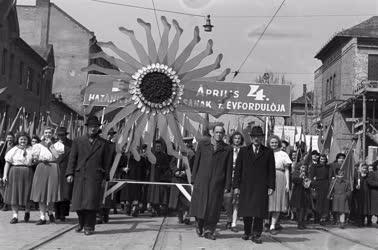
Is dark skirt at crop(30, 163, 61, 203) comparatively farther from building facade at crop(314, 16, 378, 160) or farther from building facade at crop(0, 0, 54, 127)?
building facade at crop(314, 16, 378, 160)

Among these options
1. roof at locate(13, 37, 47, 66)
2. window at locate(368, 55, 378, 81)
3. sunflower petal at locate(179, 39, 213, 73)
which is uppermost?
window at locate(368, 55, 378, 81)

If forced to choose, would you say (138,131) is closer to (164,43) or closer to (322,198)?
(164,43)

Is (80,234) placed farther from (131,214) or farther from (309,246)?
(131,214)

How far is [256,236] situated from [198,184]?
1.39 metres

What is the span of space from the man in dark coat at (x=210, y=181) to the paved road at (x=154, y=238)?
14.7 inches

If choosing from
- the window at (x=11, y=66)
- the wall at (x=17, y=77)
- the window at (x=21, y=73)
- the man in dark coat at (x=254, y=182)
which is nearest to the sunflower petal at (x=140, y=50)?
the man in dark coat at (x=254, y=182)

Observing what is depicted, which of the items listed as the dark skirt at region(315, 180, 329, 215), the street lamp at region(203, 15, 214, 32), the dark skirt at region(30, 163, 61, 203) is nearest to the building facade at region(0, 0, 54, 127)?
the street lamp at region(203, 15, 214, 32)

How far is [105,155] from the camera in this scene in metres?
11.1

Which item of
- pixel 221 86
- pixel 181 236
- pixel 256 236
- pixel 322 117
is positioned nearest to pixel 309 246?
pixel 256 236

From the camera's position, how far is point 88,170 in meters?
10.9

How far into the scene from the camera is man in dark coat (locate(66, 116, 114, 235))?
10.7 metres

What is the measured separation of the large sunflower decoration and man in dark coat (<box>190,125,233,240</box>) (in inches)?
39.1

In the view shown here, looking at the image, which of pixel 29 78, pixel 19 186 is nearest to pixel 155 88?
pixel 19 186

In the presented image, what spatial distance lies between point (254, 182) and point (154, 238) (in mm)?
1916
